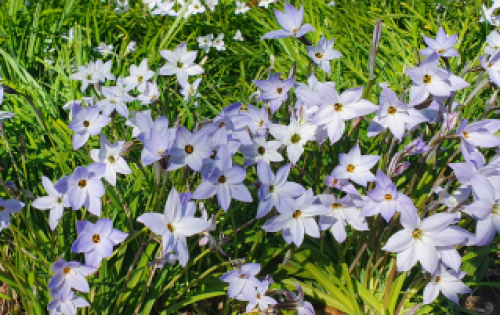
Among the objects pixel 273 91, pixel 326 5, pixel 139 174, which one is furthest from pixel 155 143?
pixel 326 5

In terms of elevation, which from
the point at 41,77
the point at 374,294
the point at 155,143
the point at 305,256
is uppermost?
the point at 155,143

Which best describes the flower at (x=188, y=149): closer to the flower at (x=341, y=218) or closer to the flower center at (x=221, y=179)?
the flower center at (x=221, y=179)

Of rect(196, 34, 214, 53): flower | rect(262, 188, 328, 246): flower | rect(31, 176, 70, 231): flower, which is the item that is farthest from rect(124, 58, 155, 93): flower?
rect(196, 34, 214, 53): flower

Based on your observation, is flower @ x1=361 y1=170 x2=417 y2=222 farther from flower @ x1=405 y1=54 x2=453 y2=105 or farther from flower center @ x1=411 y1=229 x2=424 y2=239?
flower @ x1=405 y1=54 x2=453 y2=105

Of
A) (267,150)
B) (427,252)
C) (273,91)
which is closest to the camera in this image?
(427,252)

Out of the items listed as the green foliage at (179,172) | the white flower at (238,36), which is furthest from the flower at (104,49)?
the white flower at (238,36)

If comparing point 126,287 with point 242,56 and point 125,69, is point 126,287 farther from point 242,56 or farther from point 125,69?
point 242,56
